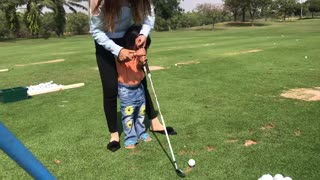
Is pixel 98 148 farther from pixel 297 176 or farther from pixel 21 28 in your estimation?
pixel 21 28

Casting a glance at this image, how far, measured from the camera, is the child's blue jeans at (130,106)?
5.16 metres

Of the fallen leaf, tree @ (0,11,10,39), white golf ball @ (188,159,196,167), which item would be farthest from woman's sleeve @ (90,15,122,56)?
tree @ (0,11,10,39)

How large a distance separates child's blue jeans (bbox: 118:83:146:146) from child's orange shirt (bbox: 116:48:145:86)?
0.07 meters

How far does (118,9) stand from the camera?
16.0ft

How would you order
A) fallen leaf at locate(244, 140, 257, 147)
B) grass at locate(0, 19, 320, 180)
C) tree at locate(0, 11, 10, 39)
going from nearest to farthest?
1. grass at locate(0, 19, 320, 180)
2. fallen leaf at locate(244, 140, 257, 147)
3. tree at locate(0, 11, 10, 39)

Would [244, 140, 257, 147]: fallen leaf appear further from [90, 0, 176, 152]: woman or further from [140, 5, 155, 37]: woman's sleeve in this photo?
[140, 5, 155, 37]: woman's sleeve

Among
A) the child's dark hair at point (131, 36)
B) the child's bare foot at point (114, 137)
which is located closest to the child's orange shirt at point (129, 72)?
the child's dark hair at point (131, 36)

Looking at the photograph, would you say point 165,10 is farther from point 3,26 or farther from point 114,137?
point 114,137

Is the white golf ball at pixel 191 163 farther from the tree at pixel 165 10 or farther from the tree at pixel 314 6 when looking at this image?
the tree at pixel 314 6

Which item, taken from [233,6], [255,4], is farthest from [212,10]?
[255,4]

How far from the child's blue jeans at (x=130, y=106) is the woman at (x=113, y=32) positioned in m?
0.13

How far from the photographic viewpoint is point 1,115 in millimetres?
7184

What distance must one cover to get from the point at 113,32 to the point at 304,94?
4.30 meters

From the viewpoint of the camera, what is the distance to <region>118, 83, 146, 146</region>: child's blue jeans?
5.16m
